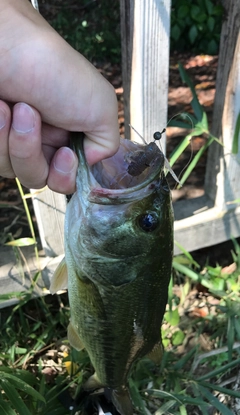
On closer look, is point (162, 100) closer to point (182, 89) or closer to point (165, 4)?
point (165, 4)

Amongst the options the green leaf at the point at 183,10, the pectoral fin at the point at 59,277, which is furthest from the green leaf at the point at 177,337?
the green leaf at the point at 183,10

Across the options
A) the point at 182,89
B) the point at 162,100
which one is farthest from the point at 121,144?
the point at 182,89

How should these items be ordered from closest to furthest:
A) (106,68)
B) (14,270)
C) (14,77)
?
(14,77)
(14,270)
(106,68)

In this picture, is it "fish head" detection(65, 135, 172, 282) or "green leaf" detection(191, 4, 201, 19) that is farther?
"green leaf" detection(191, 4, 201, 19)

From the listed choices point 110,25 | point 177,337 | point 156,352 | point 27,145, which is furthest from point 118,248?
point 110,25

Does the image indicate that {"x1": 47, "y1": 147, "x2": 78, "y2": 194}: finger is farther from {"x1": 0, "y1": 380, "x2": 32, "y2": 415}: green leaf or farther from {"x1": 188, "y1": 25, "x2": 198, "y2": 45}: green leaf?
{"x1": 188, "y1": 25, "x2": 198, "y2": 45}: green leaf

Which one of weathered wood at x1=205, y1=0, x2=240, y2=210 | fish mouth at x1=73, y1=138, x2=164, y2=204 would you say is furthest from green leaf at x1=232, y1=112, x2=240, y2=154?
fish mouth at x1=73, y1=138, x2=164, y2=204

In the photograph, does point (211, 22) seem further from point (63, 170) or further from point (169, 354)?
point (63, 170)

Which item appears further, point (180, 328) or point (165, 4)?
point (180, 328)
